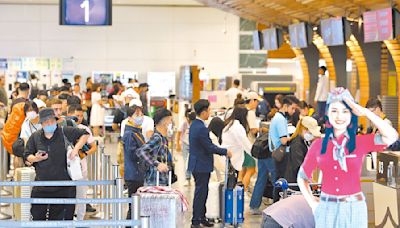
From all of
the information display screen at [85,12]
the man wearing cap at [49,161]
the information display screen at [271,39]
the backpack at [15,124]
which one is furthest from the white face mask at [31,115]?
the information display screen at [271,39]

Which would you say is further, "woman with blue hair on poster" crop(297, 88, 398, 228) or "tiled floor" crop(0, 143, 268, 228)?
"tiled floor" crop(0, 143, 268, 228)

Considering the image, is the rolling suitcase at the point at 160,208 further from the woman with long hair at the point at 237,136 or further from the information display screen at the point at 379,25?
the information display screen at the point at 379,25

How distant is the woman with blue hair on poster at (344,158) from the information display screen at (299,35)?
55.2 feet

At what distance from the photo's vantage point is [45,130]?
7.89 metres

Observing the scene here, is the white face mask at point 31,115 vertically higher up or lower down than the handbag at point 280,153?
higher up

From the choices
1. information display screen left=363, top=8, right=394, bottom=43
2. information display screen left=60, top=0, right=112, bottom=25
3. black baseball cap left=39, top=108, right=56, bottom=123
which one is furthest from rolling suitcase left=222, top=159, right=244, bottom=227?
information display screen left=60, top=0, right=112, bottom=25

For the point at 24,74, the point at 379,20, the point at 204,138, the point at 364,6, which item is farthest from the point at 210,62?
the point at 204,138

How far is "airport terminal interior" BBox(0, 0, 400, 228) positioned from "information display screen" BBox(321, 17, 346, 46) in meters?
0.04

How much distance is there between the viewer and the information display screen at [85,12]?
52.5 feet

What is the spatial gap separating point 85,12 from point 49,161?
8.41 m

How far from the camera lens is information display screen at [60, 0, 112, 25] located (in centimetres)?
1599

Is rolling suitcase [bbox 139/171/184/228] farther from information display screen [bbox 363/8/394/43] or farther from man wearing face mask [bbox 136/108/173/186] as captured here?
information display screen [bbox 363/8/394/43]

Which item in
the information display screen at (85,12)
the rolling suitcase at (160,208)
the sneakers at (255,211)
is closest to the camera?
the rolling suitcase at (160,208)

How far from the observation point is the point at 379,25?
51.6 feet
